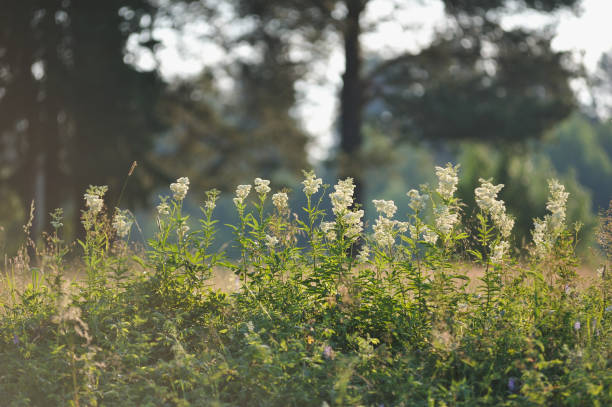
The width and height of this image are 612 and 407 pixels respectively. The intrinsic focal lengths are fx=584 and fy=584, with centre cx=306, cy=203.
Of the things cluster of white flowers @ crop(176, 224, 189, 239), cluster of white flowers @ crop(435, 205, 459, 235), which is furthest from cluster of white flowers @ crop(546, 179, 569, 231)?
cluster of white flowers @ crop(176, 224, 189, 239)

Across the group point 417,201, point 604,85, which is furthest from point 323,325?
point 604,85

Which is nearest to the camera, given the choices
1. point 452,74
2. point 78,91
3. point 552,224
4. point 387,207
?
point 552,224

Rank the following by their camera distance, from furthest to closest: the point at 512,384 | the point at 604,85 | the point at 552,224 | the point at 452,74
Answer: the point at 604,85
the point at 452,74
the point at 552,224
the point at 512,384

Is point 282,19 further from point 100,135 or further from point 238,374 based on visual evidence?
point 238,374

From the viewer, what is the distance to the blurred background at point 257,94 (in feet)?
41.9

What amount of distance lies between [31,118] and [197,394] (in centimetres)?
1262

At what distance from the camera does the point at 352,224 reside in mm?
4383

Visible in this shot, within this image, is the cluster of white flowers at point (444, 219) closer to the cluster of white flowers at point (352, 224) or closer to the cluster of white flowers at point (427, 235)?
the cluster of white flowers at point (427, 235)

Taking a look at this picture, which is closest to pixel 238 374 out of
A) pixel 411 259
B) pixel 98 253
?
pixel 411 259

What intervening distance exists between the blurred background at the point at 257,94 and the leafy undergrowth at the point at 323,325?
793 cm

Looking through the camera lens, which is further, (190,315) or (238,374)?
(190,315)

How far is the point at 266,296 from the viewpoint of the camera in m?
4.41

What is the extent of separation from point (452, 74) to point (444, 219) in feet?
40.4

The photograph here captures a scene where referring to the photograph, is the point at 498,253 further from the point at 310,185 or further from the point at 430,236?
the point at 310,185
